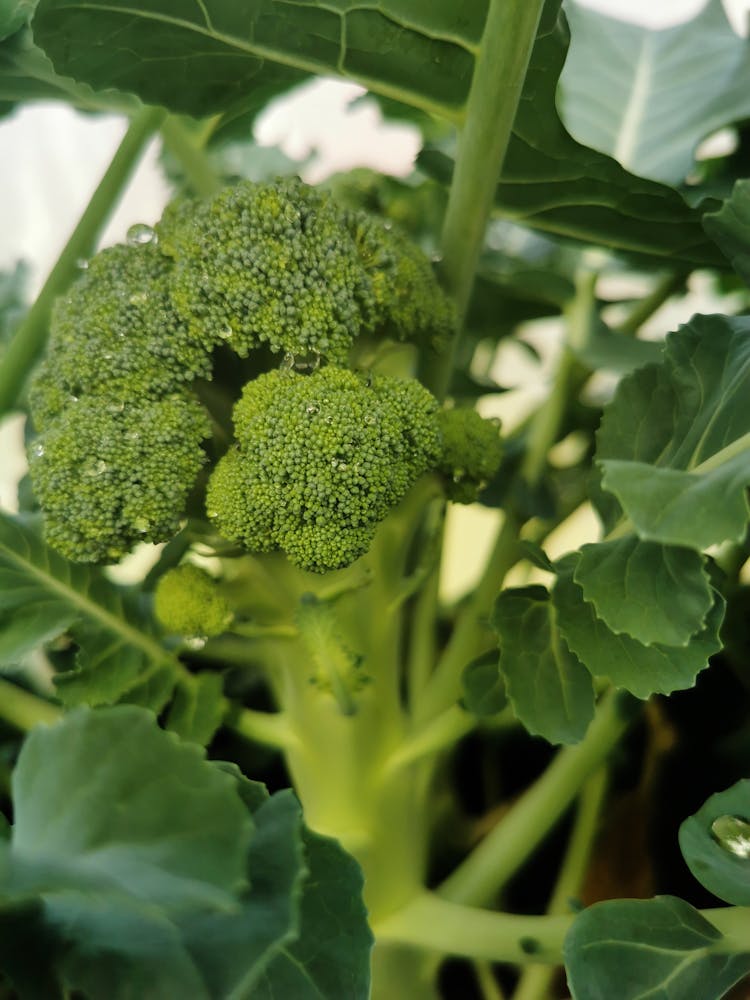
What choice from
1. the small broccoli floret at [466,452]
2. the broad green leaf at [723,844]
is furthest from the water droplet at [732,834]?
the small broccoli floret at [466,452]

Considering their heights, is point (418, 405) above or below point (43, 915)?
above

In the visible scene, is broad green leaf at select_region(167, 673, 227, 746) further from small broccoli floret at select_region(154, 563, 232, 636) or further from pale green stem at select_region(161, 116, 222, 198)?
pale green stem at select_region(161, 116, 222, 198)

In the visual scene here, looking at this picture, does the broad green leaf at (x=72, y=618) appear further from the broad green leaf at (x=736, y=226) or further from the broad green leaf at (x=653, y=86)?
the broad green leaf at (x=653, y=86)

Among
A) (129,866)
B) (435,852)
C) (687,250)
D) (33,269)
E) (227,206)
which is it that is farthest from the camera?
(33,269)

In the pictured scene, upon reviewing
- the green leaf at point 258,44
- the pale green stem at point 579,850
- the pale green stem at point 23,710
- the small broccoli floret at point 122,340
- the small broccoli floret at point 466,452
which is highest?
the green leaf at point 258,44

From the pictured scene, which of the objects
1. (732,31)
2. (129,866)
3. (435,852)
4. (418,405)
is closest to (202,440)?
(418,405)

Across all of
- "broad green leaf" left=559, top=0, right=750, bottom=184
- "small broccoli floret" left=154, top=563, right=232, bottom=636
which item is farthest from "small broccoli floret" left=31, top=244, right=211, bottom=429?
"broad green leaf" left=559, top=0, right=750, bottom=184

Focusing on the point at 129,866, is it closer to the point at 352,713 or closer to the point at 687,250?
the point at 352,713
